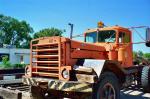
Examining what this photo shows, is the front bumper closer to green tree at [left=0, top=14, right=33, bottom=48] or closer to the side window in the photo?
the side window

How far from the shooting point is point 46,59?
8141 millimetres

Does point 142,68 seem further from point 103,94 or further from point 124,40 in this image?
point 103,94

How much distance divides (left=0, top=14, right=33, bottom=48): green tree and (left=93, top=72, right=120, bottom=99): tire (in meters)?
71.8

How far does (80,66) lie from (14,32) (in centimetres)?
7409

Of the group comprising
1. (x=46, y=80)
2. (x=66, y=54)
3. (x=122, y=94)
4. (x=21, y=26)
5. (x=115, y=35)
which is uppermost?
(x=21, y=26)

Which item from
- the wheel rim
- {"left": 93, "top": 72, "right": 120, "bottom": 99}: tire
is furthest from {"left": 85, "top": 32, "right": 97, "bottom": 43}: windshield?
the wheel rim

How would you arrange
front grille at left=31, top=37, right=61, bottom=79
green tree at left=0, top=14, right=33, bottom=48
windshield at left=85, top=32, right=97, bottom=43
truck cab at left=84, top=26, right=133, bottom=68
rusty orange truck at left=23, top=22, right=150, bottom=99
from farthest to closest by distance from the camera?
green tree at left=0, top=14, right=33, bottom=48, windshield at left=85, top=32, right=97, bottom=43, truck cab at left=84, top=26, right=133, bottom=68, front grille at left=31, top=37, right=61, bottom=79, rusty orange truck at left=23, top=22, right=150, bottom=99

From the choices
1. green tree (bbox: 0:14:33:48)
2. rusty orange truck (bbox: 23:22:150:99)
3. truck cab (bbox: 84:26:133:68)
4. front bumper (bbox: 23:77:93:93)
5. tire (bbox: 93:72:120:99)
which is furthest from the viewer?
green tree (bbox: 0:14:33:48)

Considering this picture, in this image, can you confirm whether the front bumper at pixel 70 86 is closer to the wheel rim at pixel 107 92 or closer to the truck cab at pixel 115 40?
the wheel rim at pixel 107 92

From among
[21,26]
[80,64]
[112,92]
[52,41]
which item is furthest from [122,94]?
[21,26]

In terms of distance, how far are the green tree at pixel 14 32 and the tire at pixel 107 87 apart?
71.8 m

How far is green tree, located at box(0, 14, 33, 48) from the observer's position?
78.0 m

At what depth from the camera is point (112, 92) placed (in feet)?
27.0

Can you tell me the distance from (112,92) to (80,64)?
129cm
